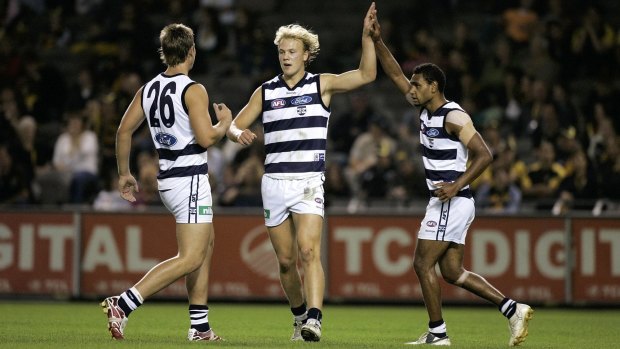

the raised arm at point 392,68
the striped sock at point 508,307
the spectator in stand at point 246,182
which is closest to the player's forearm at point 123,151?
the raised arm at point 392,68

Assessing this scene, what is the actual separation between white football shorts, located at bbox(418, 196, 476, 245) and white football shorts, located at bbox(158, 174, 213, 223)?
5.88 ft

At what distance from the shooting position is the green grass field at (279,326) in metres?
9.91

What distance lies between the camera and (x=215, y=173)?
18.6 m

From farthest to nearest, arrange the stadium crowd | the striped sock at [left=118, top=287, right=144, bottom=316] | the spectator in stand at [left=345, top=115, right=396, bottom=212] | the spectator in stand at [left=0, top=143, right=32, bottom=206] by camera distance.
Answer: the spectator in stand at [left=345, top=115, right=396, bottom=212] → the spectator in stand at [left=0, top=143, right=32, bottom=206] → the stadium crowd → the striped sock at [left=118, top=287, right=144, bottom=316]

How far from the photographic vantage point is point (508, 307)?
10242mm

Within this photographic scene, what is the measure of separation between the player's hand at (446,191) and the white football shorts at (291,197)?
0.95m

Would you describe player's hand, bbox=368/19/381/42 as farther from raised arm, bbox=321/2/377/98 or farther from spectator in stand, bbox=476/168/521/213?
spectator in stand, bbox=476/168/521/213

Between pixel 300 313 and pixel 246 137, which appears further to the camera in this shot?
pixel 300 313

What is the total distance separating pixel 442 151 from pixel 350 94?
33.9 feet

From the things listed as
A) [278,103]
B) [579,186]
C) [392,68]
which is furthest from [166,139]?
[579,186]

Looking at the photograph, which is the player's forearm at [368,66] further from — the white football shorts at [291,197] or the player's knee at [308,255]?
the player's knee at [308,255]

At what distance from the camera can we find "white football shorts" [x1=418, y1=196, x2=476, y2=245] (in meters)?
10.1

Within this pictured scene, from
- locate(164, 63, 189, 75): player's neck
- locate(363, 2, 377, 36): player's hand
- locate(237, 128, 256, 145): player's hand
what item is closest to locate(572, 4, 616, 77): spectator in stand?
locate(363, 2, 377, 36): player's hand

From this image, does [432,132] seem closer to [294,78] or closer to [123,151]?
[294,78]
